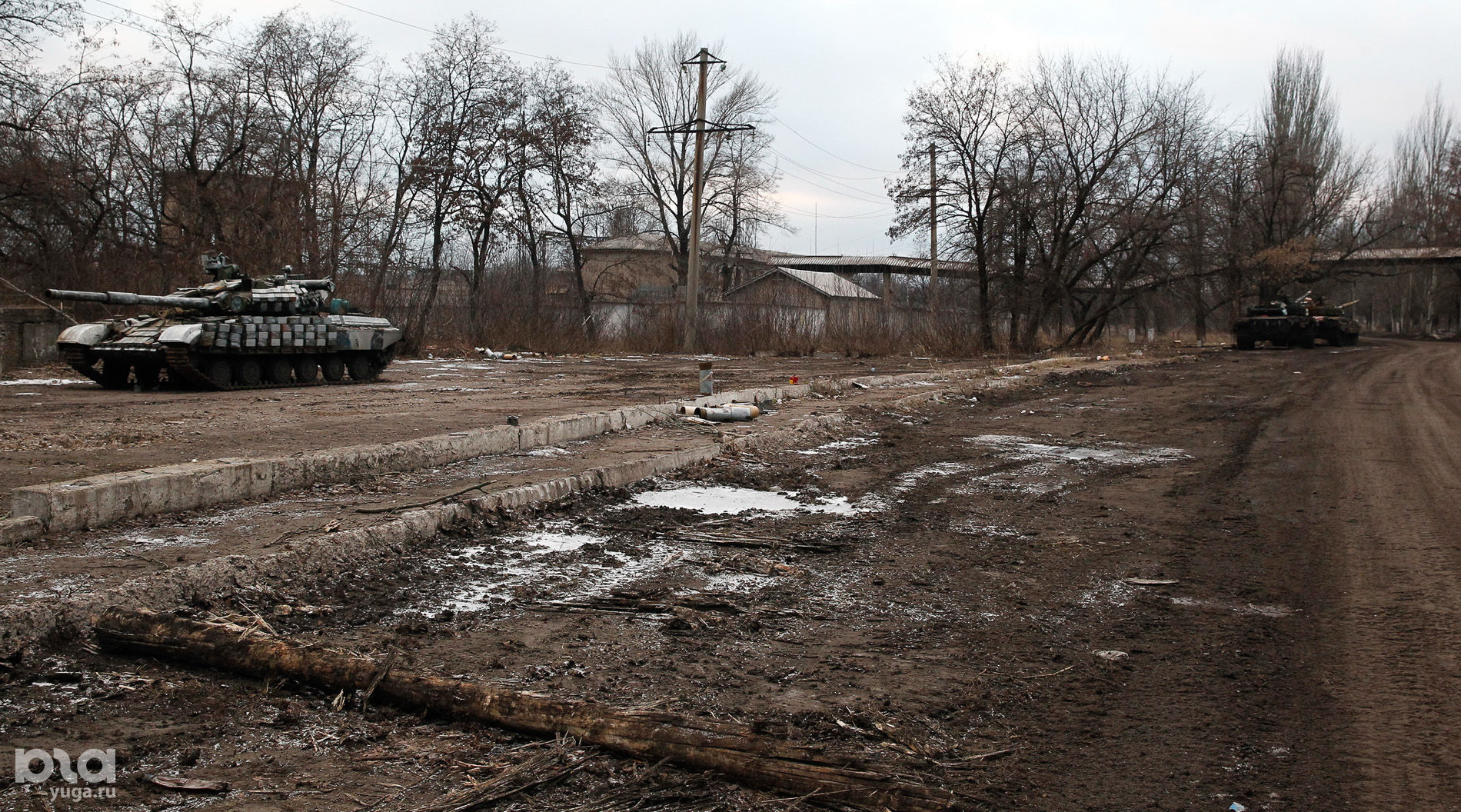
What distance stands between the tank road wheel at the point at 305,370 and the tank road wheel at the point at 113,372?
2.63 m

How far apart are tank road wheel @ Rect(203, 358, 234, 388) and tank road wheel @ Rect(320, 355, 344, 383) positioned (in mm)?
2033

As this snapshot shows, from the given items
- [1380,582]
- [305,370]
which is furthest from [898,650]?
[305,370]

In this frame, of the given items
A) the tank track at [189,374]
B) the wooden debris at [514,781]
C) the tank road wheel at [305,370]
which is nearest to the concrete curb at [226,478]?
the wooden debris at [514,781]

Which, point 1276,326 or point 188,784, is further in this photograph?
point 1276,326

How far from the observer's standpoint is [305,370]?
717 inches

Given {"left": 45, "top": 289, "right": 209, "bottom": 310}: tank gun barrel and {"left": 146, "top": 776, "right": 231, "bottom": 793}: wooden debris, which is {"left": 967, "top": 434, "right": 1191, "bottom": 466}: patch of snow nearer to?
{"left": 146, "top": 776, "right": 231, "bottom": 793}: wooden debris

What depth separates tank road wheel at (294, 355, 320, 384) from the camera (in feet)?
59.7

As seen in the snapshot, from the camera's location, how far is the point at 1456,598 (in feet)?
15.5

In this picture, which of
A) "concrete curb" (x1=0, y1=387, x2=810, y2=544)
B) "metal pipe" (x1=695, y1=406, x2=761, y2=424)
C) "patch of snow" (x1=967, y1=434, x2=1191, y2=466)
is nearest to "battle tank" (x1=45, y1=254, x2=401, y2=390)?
"metal pipe" (x1=695, y1=406, x2=761, y2=424)

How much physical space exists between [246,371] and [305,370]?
1.45 meters

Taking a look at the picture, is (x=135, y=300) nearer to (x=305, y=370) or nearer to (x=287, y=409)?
(x=305, y=370)

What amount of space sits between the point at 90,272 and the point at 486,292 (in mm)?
12164

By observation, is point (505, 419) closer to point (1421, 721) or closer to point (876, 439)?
point (876, 439)

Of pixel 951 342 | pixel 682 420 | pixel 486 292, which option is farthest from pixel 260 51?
pixel 682 420
